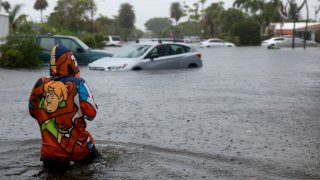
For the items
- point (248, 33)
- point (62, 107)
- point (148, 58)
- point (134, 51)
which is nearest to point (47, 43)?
point (134, 51)

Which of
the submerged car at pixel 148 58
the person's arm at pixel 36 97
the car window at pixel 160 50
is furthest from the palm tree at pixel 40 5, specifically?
the person's arm at pixel 36 97

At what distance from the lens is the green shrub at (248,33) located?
77.1 m

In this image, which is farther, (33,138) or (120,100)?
(120,100)

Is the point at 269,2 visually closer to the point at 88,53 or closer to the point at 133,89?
the point at 88,53

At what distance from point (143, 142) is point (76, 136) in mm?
2265

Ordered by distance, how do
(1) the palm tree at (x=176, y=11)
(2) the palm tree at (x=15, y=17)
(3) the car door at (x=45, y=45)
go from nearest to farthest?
1. (3) the car door at (x=45, y=45)
2. (2) the palm tree at (x=15, y=17)
3. (1) the palm tree at (x=176, y=11)

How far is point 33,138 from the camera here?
8.03 metres

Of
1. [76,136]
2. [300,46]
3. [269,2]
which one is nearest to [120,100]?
[76,136]

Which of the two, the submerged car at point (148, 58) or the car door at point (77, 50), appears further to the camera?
the car door at point (77, 50)

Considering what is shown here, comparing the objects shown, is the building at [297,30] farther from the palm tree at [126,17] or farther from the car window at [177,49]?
the car window at [177,49]

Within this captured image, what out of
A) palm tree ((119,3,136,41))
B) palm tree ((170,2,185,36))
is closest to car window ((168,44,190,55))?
palm tree ((119,3,136,41))

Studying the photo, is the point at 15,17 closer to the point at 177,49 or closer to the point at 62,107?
the point at 177,49

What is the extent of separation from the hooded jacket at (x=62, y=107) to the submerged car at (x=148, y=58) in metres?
14.7

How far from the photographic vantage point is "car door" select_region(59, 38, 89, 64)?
75.3 ft
